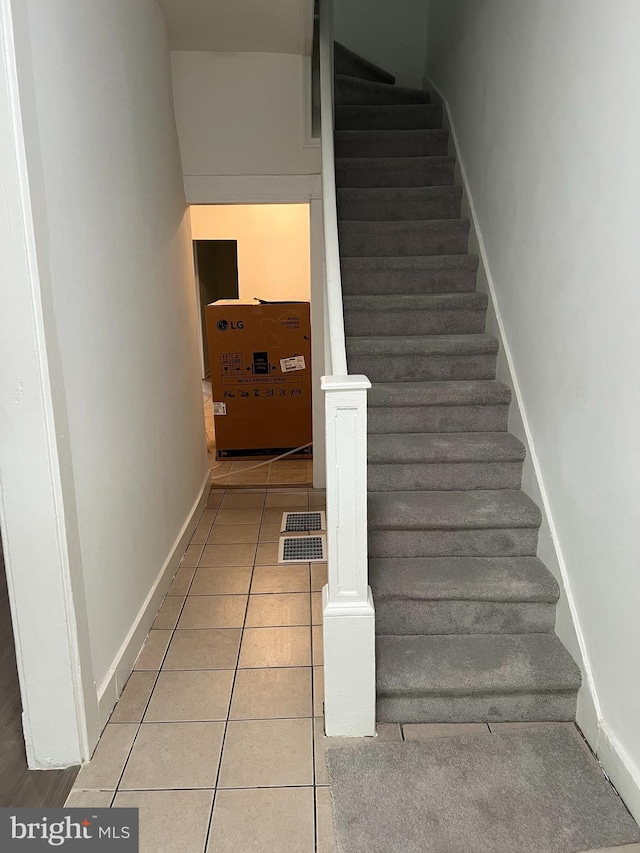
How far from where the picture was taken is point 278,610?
312cm

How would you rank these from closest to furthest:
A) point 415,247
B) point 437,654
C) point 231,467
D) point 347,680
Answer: point 347,680
point 437,654
point 415,247
point 231,467

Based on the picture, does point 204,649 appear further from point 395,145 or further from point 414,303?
point 395,145

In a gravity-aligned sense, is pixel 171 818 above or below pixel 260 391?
below

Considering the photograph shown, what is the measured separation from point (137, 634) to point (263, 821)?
1109mm

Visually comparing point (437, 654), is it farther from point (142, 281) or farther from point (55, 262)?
point (142, 281)

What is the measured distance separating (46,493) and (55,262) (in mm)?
744

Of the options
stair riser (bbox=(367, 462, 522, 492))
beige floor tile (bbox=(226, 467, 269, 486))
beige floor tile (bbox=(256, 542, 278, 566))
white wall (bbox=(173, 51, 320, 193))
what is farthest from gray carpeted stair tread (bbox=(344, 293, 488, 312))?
beige floor tile (bbox=(226, 467, 269, 486))

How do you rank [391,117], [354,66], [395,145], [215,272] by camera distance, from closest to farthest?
[395,145] → [391,117] → [354,66] → [215,272]

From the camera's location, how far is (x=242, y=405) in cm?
573

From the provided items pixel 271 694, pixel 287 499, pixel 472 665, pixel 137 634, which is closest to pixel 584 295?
pixel 472 665

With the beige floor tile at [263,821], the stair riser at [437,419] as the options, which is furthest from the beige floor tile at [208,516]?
the beige floor tile at [263,821]

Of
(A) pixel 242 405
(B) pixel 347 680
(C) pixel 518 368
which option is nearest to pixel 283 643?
(B) pixel 347 680

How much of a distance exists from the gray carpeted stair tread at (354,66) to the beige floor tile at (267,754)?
5.18 m

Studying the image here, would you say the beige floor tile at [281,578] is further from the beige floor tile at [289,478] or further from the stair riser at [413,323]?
the beige floor tile at [289,478]
